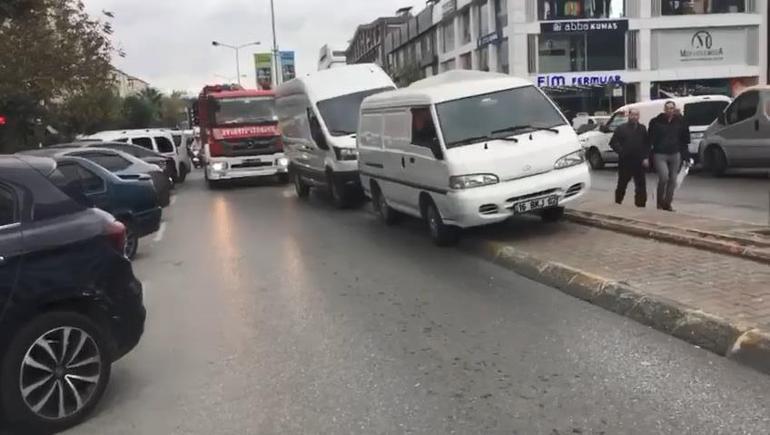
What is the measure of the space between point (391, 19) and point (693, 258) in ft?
326

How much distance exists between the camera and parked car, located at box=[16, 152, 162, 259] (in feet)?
33.9

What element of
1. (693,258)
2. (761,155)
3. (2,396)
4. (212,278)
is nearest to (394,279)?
(212,278)

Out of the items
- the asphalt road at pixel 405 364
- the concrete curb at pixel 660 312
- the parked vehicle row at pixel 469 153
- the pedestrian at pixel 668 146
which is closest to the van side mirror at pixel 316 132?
the parked vehicle row at pixel 469 153

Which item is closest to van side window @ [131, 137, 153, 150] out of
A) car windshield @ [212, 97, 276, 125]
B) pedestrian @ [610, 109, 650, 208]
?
car windshield @ [212, 97, 276, 125]

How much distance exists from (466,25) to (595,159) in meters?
38.5

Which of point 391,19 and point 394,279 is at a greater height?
point 391,19

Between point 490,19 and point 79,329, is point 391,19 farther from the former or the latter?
point 79,329

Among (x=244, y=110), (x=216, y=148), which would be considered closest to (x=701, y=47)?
(x=244, y=110)

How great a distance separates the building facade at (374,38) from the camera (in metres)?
97.5

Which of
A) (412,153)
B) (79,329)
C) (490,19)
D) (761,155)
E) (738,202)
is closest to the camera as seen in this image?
(79,329)

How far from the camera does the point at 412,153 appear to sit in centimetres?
1057

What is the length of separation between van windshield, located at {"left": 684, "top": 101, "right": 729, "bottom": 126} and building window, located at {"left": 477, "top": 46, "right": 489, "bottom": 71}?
33.6m

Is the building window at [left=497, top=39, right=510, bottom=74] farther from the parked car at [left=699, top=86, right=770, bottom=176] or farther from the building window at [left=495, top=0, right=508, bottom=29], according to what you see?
the parked car at [left=699, top=86, right=770, bottom=176]

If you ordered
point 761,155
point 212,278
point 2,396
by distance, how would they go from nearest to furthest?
point 2,396 → point 212,278 → point 761,155
